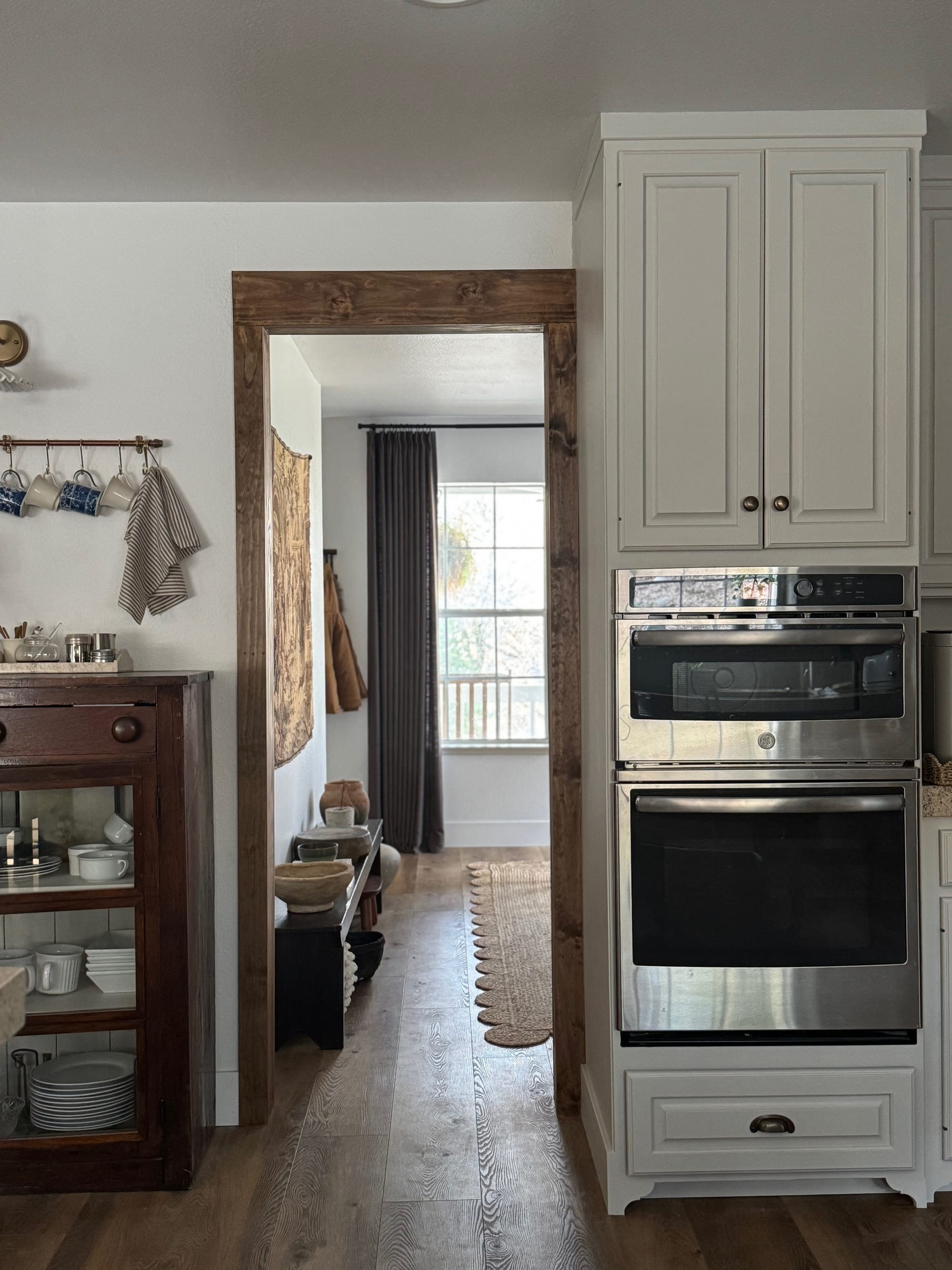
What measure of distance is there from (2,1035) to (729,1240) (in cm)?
198

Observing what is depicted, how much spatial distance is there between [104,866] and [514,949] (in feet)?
7.74

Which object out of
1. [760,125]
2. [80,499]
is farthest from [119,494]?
[760,125]

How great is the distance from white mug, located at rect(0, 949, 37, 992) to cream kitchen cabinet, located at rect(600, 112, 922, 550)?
177 cm

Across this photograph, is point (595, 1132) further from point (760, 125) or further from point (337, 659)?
point (337, 659)

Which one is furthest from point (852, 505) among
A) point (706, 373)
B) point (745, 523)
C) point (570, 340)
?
point (570, 340)

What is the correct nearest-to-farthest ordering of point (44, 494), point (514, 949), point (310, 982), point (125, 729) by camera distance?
point (125, 729), point (44, 494), point (310, 982), point (514, 949)

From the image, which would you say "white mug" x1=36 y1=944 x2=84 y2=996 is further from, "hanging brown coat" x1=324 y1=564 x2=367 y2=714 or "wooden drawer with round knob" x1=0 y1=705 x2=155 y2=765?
"hanging brown coat" x1=324 y1=564 x2=367 y2=714

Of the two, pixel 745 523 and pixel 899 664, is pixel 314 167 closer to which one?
pixel 745 523

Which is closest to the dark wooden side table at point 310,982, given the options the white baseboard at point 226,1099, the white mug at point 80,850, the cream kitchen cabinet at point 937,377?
the white baseboard at point 226,1099

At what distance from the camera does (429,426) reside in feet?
22.1

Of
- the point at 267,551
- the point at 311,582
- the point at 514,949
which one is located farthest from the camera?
the point at 311,582

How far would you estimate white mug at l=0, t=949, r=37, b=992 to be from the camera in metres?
2.70

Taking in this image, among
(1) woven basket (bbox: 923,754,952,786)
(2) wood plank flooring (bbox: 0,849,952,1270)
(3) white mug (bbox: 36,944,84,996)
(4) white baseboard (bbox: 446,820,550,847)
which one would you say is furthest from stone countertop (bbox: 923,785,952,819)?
(4) white baseboard (bbox: 446,820,550,847)

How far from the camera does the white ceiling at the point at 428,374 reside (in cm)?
483
